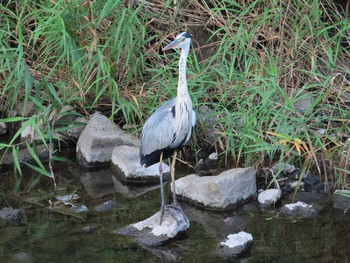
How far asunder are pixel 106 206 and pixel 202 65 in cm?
167

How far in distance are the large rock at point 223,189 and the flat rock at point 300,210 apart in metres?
0.29

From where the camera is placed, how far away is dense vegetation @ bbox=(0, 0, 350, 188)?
5926mm

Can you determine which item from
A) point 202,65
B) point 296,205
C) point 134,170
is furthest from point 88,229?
point 202,65

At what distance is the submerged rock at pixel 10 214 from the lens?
539 cm

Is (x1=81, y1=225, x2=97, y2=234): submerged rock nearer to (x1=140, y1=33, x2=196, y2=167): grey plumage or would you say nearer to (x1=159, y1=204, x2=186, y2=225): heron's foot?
(x1=159, y1=204, x2=186, y2=225): heron's foot

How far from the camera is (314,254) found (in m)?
4.78

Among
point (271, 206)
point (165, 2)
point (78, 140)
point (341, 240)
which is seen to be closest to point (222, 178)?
point (271, 206)

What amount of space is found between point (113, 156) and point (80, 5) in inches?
51.2

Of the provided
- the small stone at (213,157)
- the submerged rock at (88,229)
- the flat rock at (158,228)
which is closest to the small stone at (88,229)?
the submerged rock at (88,229)

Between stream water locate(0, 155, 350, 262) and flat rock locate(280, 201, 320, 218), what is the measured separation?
7cm

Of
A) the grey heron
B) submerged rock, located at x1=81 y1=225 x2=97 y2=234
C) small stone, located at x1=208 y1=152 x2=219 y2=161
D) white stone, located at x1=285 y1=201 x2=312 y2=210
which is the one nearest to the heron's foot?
the grey heron

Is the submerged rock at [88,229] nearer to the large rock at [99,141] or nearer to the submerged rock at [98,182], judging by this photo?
the submerged rock at [98,182]

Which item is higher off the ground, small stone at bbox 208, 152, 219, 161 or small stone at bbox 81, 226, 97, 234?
small stone at bbox 81, 226, 97, 234

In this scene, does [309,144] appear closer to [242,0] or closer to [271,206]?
[271,206]
